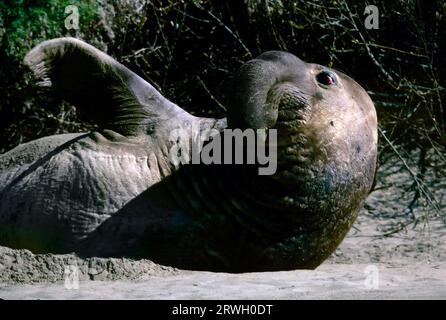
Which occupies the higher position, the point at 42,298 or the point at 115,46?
the point at 115,46

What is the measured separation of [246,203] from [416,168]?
3.45 m

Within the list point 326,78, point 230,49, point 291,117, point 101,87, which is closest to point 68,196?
point 101,87

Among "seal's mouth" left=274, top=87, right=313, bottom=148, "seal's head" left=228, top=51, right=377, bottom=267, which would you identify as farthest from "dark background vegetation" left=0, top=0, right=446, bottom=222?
"seal's mouth" left=274, top=87, right=313, bottom=148

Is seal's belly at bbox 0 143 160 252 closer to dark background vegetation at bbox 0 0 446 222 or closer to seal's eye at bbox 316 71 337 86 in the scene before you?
seal's eye at bbox 316 71 337 86

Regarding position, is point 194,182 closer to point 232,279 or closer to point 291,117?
point 291,117

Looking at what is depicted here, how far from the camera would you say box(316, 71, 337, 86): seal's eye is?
4.37m

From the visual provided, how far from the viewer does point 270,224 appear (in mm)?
4238

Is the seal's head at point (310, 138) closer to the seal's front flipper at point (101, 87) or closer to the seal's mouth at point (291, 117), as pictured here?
the seal's mouth at point (291, 117)

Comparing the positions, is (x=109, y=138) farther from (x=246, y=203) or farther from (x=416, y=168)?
(x=416, y=168)

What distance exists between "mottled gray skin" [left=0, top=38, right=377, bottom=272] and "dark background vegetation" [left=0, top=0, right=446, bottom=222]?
6.86 ft

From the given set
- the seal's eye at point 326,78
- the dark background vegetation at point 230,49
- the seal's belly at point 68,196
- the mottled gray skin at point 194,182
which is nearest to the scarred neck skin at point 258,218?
the mottled gray skin at point 194,182

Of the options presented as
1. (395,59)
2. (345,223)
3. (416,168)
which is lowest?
(416,168)

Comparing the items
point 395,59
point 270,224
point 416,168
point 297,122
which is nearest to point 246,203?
point 270,224

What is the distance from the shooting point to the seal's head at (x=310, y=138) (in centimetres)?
404
